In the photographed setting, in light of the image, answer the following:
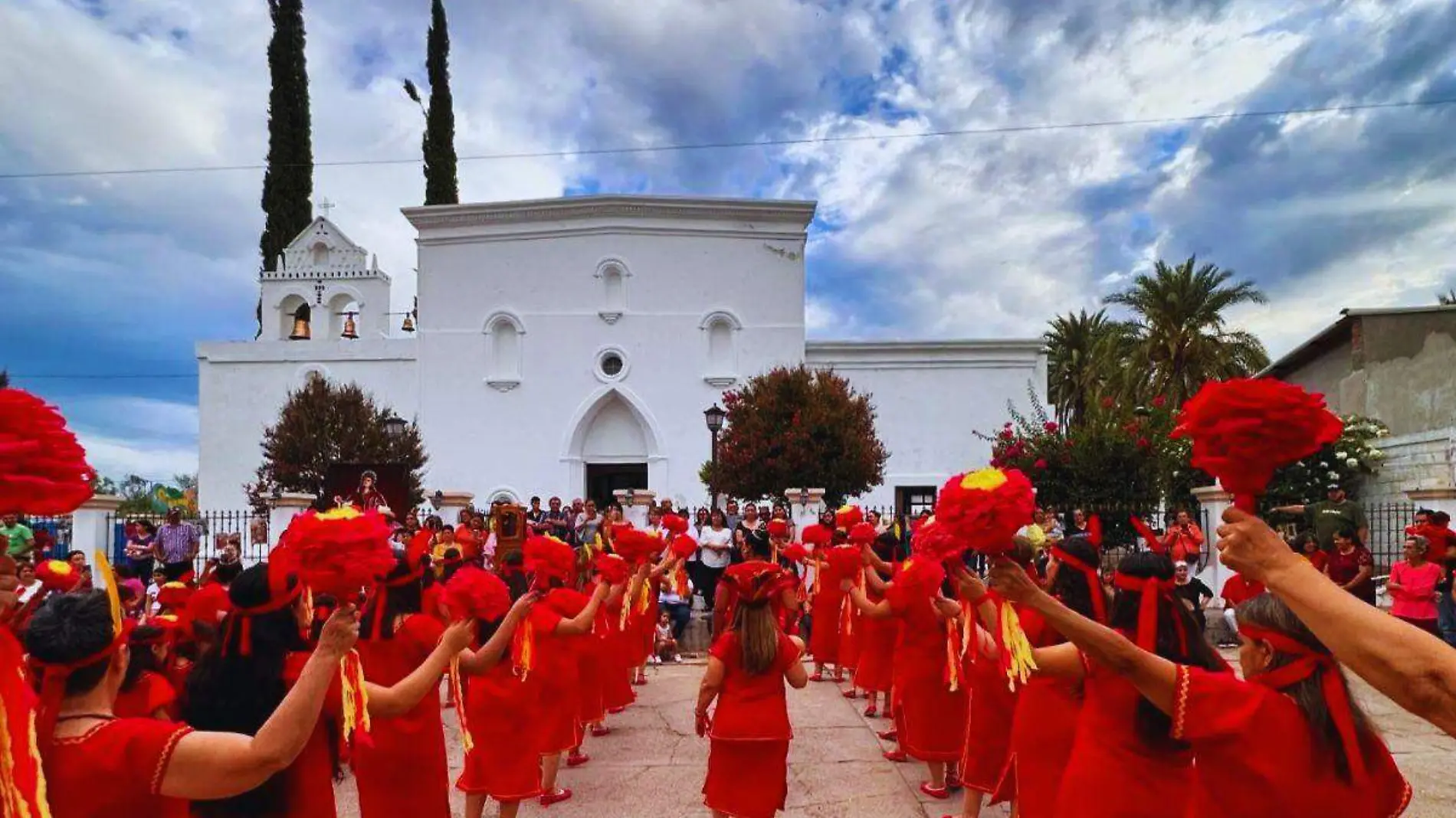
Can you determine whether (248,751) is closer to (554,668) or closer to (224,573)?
(554,668)

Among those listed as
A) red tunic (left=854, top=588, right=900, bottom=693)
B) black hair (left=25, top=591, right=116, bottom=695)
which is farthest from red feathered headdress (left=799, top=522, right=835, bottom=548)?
black hair (left=25, top=591, right=116, bottom=695)

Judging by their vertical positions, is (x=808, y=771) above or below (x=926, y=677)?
below

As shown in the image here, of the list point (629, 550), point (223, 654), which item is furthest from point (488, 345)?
point (223, 654)

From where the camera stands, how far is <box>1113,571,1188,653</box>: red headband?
342cm

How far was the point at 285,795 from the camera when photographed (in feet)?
10.5

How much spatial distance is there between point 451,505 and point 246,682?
53.9 ft

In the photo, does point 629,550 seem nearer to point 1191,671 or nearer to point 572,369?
point 1191,671

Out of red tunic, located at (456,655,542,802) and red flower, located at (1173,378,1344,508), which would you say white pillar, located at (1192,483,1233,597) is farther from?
red flower, located at (1173,378,1344,508)

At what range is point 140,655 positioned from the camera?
362cm

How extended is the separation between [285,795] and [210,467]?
1190 inches

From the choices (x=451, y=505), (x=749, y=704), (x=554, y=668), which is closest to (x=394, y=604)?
(x=554, y=668)

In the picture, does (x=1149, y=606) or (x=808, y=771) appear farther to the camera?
(x=808, y=771)

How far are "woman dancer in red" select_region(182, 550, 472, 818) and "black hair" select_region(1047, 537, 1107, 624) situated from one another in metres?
2.73

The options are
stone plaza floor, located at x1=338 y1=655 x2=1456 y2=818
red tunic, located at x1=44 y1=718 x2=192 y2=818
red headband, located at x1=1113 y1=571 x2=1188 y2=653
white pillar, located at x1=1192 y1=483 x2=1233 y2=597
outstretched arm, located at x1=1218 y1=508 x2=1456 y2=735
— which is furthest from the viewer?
white pillar, located at x1=1192 y1=483 x2=1233 y2=597
